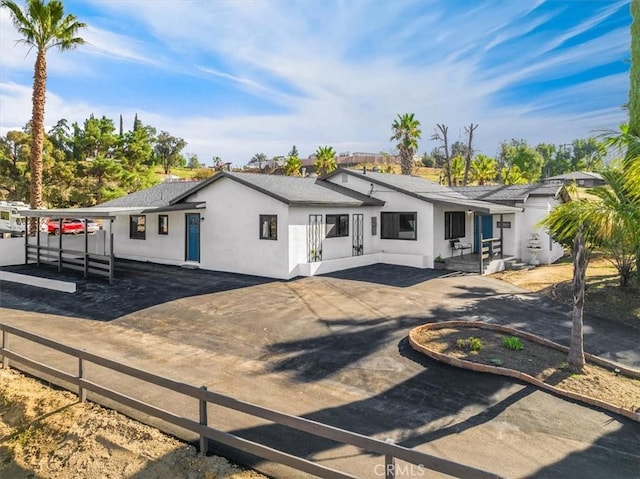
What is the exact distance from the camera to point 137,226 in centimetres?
2197

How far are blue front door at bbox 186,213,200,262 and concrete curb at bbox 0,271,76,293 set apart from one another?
5.48 m

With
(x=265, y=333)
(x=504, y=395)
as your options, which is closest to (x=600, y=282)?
(x=504, y=395)

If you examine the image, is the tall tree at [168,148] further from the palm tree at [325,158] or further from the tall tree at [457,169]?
the tall tree at [457,169]

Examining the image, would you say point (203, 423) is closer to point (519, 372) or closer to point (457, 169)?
point (519, 372)

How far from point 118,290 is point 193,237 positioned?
5.54m

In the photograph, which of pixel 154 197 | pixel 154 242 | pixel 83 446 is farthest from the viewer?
pixel 154 197

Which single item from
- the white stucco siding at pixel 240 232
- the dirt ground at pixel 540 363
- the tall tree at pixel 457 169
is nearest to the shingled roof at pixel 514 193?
the white stucco siding at pixel 240 232

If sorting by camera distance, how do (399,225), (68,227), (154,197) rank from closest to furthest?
(399,225), (154,197), (68,227)

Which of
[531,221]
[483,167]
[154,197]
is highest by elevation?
[483,167]

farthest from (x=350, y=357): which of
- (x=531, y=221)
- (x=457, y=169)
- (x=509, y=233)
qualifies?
(x=457, y=169)

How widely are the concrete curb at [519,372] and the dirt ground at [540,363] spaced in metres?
0.17

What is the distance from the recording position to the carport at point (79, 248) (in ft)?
52.6

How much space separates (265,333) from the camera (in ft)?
32.6

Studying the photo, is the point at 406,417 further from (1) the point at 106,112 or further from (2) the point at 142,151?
(1) the point at 106,112
